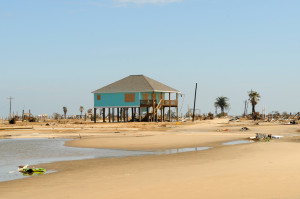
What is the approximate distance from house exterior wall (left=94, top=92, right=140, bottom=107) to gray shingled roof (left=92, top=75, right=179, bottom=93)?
2.06ft

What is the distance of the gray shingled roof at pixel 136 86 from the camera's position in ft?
211

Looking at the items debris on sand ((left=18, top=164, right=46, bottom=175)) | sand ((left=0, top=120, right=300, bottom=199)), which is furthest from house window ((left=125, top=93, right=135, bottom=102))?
debris on sand ((left=18, top=164, right=46, bottom=175))

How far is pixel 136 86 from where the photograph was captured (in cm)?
6525

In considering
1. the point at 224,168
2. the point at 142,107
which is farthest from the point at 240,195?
the point at 142,107

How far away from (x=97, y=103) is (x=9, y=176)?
52549mm

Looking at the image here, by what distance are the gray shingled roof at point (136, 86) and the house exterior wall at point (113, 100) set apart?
629 millimetres

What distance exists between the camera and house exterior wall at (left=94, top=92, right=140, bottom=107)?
64188 millimetres

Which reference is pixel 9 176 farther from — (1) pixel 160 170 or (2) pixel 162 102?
(2) pixel 162 102

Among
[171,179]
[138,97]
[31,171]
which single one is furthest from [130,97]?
[171,179]

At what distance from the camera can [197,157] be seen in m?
18.6

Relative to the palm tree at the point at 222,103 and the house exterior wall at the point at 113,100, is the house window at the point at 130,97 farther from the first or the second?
the palm tree at the point at 222,103

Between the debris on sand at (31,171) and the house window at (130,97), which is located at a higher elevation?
the house window at (130,97)

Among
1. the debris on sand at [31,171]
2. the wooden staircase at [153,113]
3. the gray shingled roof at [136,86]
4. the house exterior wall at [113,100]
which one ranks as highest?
the gray shingled roof at [136,86]

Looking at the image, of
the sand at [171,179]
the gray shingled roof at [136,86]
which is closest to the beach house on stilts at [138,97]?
the gray shingled roof at [136,86]
